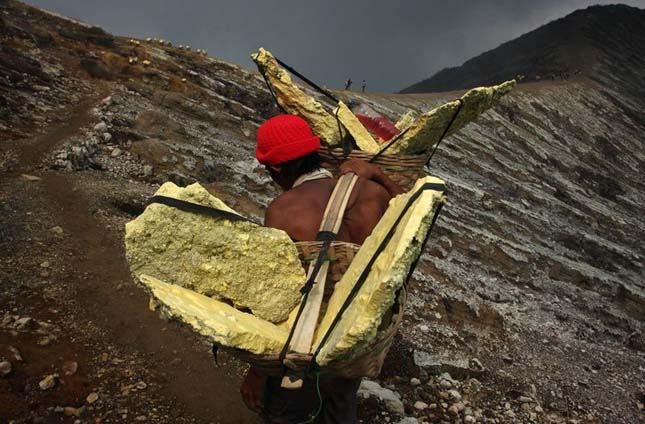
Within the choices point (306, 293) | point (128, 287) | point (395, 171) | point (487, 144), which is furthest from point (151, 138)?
point (487, 144)

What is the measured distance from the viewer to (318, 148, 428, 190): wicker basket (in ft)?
10.1

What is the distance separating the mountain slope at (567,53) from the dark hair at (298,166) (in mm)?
50445

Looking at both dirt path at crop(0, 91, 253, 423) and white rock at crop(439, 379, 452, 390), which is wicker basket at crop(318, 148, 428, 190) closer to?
dirt path at crop(0, 91, 253, 423)

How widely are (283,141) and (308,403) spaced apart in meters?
1.53

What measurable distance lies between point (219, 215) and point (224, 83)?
19.7 m

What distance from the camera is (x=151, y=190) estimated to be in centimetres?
879

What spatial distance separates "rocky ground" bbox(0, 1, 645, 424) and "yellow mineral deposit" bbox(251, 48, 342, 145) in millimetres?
2772

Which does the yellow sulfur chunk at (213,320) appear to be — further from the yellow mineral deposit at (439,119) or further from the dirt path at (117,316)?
the dirt path at (117,316)

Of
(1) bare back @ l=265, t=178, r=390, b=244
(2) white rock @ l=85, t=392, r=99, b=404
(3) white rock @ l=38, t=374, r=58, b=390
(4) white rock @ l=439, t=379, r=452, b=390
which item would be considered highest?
(1) bare back @ l=265, t=178, r=390, b=244

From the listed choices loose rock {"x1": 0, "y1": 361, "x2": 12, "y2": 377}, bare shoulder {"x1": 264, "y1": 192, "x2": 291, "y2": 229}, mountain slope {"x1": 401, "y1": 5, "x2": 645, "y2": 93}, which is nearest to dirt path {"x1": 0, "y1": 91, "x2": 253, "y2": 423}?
loose rock {"x1": 0, "y1": 361, "x2": 12, "y2": 377}

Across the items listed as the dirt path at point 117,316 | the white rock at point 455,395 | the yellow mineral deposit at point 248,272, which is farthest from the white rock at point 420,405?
the yellow mineral deposit at point 248,272

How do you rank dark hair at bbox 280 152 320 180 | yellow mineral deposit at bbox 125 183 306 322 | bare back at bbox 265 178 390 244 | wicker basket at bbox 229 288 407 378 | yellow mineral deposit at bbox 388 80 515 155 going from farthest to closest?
yellow mineral deposit at bbox 388 80 515 155
dark hair at bbox 280 152 320 180
bare back at bbox 265 178 390 244
yellow mineral deposit at bbox 125 183 306 322
wicker basket at bbox 229 288 407 378

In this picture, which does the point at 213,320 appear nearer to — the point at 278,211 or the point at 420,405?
the point at 278,211

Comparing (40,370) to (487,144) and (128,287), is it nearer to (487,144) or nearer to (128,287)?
(128,287)
